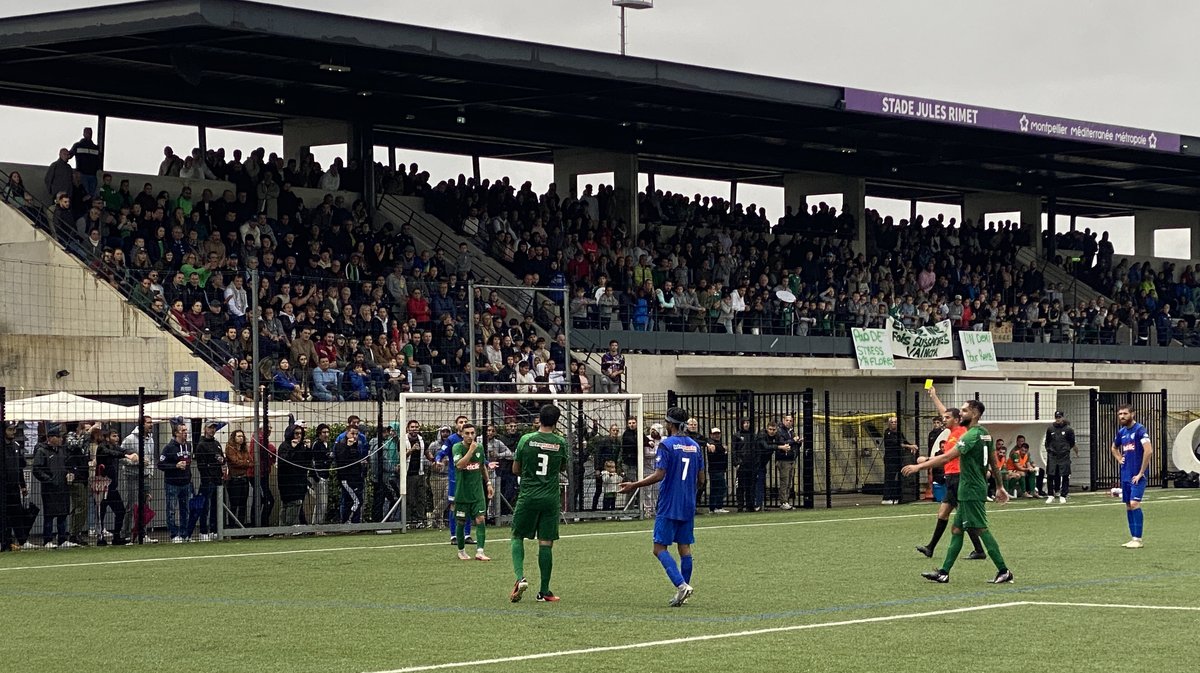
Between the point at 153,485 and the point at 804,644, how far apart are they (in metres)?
14.8

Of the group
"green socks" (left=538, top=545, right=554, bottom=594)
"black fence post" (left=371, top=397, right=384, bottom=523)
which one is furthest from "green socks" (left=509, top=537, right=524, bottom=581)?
"black fence post" (left=371, top=397, right=384, bottom=523)

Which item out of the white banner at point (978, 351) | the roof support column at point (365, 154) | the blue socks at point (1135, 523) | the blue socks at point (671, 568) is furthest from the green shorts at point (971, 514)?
the white banner at point (978, 351)

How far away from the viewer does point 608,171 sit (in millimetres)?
43094

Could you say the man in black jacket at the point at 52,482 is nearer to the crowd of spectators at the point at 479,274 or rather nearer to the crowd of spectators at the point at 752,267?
the crowd of spectators at the point at 479,274

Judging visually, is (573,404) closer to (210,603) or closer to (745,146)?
(210,603)

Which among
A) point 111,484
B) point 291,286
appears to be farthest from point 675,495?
point 291,286

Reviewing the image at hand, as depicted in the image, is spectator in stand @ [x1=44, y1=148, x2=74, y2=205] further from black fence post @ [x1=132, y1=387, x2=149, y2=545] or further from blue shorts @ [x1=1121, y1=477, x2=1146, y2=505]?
blue shorts @ [x1=1121, y1=477, x2=1146, y2=505]

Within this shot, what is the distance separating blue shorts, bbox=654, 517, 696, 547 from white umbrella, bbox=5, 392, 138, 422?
1134 centimetres

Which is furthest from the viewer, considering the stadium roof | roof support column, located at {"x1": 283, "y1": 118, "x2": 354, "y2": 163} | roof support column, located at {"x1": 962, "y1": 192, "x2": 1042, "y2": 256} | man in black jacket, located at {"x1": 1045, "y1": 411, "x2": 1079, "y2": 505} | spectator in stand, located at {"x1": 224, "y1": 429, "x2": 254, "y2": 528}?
roof support column, located at {"x1": 962, "y1": 192, "x2": 1042, "y2": 256}

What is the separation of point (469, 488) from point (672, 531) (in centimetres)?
626

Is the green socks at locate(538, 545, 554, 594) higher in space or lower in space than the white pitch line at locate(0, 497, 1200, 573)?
higher

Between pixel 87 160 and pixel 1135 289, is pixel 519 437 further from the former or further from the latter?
pixel 1135 289

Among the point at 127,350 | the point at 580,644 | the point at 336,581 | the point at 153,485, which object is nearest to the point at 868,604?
the point at 580,644

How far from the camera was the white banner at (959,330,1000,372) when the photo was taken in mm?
41719
